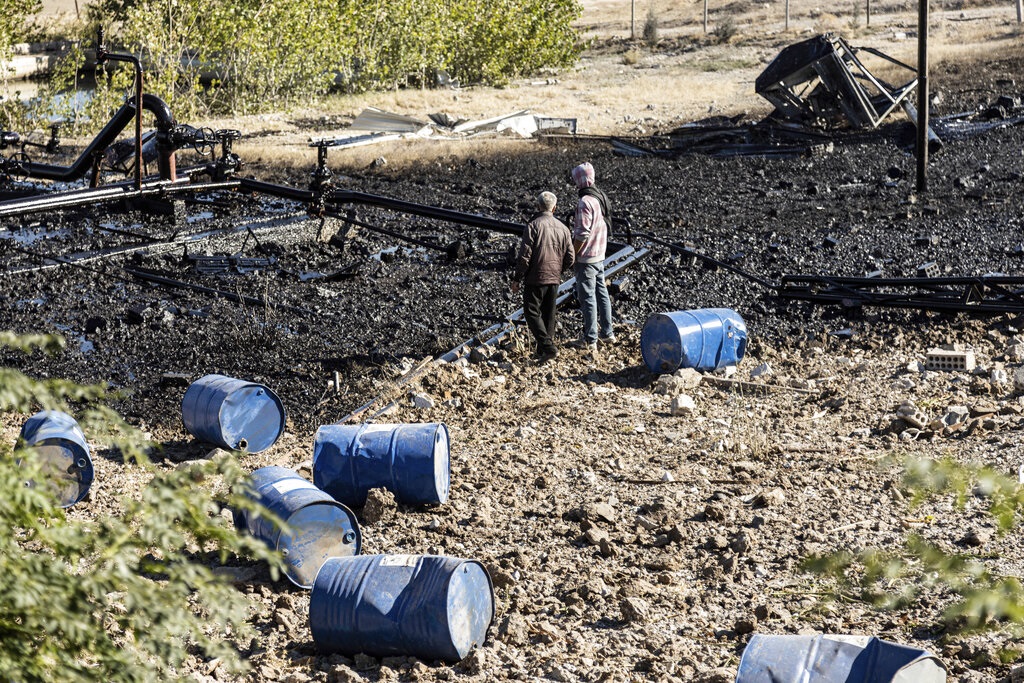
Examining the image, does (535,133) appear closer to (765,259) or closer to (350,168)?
(350,168)

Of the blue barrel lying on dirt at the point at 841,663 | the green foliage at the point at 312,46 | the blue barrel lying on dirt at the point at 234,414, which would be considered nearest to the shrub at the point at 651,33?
the green foliage at the point at 312,46

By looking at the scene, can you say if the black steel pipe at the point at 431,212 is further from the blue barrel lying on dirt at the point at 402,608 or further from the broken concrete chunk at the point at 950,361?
the blue barrel lying on dirt at the point at 402,608

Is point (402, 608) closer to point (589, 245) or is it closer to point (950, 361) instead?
point (589, 245)

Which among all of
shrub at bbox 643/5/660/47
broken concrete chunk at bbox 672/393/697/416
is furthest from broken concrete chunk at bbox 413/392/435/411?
shrub at bbox 643/5/660/47

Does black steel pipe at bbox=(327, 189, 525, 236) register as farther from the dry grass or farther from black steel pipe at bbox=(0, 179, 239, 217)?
the dry grass

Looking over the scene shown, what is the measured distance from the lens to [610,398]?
8.72 meters

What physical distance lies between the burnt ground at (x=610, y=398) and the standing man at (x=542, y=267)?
0.27 m

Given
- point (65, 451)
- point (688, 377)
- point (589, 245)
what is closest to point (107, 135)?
point (589, 245)

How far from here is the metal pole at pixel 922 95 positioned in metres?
14.3

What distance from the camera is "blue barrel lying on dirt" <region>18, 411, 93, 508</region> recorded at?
254 inches

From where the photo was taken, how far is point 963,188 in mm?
15898

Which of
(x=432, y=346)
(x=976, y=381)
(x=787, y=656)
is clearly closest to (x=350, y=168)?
(x=432, y=346)

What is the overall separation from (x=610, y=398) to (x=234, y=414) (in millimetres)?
2857

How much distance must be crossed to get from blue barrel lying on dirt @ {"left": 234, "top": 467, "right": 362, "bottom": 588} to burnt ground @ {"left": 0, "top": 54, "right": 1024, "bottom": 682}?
165mm
